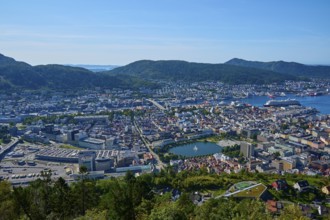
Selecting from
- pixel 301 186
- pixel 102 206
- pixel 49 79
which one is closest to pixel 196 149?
pixel 301 186

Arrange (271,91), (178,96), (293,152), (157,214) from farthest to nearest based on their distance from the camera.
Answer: (271,91) < (178,96) < (293,152) < (157,214)

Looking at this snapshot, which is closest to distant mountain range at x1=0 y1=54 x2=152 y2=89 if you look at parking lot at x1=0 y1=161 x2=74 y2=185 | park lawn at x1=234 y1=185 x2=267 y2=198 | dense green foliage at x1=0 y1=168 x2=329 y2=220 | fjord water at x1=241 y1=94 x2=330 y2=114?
fjord water at x1=241 y1=94 x2=330 y2=114

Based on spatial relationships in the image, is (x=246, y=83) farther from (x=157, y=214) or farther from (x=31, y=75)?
(x=157, y=214)

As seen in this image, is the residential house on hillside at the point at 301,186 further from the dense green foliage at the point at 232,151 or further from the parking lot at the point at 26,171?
the parking lot at the point at 26,171

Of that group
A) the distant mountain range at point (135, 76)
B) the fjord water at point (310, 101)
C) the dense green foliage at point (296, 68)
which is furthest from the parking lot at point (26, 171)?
the dense green foliage at point (296, 68)

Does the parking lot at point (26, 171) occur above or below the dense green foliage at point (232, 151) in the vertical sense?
below

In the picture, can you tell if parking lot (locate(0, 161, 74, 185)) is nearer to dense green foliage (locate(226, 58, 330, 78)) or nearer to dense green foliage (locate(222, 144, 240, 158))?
dense green foliage (locate(222, 144, 240, 158))

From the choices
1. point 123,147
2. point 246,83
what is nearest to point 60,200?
point 123,147
